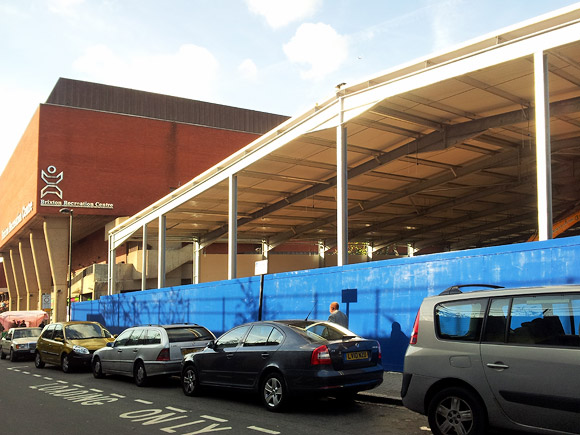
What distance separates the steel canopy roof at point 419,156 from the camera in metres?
13.0

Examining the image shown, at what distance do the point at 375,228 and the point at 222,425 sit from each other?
29555mm

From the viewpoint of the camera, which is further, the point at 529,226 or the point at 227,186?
the point at 529,226

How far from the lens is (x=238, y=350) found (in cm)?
1002

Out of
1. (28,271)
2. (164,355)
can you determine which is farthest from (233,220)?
(28,271)

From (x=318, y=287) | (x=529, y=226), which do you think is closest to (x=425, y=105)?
(x=318, y=287)

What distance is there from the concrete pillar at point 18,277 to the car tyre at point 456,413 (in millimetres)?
63979

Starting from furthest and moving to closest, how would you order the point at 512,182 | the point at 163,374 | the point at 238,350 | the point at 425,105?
the point at 512,182, the point at 425,105, the point at 163,374, the point at 238,350

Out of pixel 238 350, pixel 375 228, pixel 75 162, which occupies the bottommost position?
pixel 238 350

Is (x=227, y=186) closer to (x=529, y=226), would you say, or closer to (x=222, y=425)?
(x=222, y=425)

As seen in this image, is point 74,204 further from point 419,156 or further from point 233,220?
point 419,156

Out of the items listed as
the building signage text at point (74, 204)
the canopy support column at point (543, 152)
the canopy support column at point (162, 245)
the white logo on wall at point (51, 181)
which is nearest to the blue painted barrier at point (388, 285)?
the canopy support column at point (543, 152)

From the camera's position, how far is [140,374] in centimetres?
1304

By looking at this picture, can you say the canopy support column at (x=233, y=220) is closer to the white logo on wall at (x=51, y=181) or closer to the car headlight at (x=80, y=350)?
the car headlight at (x=80, y=350)

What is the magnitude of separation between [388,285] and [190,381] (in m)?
4.73
